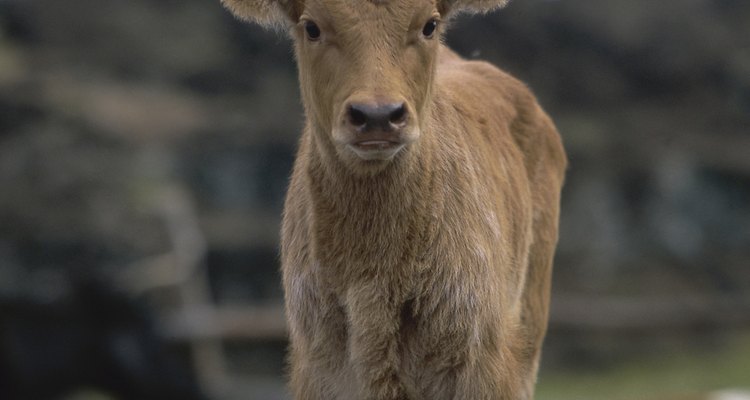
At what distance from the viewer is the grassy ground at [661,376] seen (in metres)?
19.3

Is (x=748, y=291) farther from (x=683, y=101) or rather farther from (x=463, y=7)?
(x=463, y=7)

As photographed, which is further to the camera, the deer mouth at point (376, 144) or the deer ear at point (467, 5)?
the deer ear at point (467, 5)

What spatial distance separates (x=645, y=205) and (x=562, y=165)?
12954 mm

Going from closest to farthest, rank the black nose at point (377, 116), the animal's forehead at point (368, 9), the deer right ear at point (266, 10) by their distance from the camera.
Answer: the black nose at point (377, 116)
the animal's forehead at point (368, 9)
the deer right ear at point (266, 10)

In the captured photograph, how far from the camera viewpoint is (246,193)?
22703 mm

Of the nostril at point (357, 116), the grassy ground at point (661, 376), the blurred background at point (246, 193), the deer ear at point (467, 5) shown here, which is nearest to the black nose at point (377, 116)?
the nostril at point (357, 116)

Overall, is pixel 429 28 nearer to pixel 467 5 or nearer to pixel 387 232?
pixel 467 5

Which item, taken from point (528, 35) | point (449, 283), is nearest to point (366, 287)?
point (449, 283)

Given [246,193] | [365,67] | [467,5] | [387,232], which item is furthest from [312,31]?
[246,193]

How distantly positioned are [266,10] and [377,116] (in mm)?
1350

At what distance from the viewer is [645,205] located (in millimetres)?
22719

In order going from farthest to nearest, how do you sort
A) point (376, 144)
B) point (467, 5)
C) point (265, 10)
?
point (467, 5)
point (265, 10)
point (376, 144)

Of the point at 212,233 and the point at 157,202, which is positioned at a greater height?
the point at 157,202

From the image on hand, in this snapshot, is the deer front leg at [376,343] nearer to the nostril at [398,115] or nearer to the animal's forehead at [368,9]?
the nostril at [398,115]
